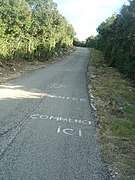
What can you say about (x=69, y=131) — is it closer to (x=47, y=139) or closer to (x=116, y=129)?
(x=47, y=139)

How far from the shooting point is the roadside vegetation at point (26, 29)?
27.2m

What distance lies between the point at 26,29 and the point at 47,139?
2404 cm

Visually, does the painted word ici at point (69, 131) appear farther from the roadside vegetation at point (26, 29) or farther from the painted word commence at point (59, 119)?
the roadside vegetation at point (26, 29)

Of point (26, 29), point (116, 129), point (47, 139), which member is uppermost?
point (26, 29)

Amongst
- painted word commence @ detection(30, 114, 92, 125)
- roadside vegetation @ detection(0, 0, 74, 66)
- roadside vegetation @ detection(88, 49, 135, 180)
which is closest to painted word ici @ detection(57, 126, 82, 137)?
roadside vegetation @ detection(88, 49, 135, 180)

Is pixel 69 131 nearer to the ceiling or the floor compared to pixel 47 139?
nearer to the floor

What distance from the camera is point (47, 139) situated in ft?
29.6

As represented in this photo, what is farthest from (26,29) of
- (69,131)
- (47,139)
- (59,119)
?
(47,139)

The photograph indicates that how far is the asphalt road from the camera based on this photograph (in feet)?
22.6

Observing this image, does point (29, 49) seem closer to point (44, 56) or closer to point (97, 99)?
point (44, 56)

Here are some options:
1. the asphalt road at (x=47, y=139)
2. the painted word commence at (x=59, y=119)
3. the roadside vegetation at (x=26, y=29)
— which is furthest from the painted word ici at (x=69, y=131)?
the roadside vegetation at (x=26, y=29)

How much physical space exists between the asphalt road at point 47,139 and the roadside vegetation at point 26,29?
12394 mm

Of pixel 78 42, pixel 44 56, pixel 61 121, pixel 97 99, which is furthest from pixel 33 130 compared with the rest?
pixel 78 42

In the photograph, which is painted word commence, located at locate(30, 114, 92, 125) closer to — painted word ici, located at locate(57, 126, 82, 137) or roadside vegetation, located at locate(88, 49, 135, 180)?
roadside vegetation, located at locate(88, 49, 135, 180)
